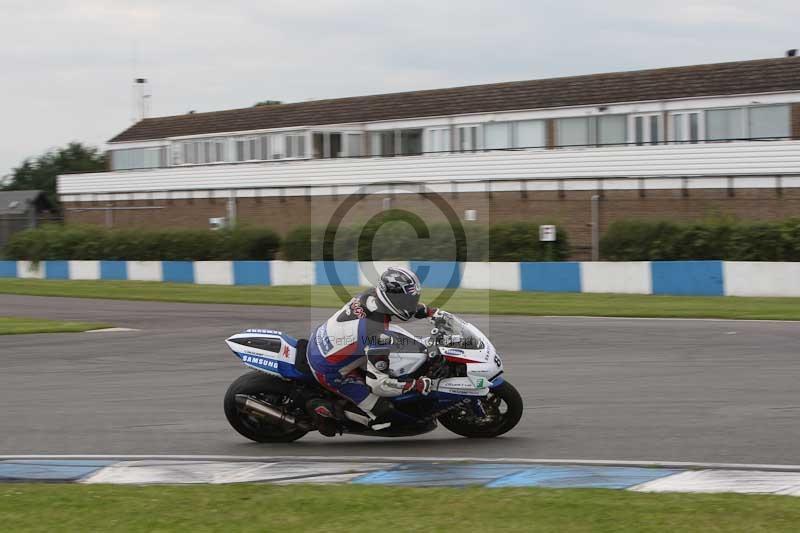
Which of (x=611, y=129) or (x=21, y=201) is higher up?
(x=611, y=129)

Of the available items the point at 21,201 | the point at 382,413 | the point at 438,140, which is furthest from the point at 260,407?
the point at 21,201

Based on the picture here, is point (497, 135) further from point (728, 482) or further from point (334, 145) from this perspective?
point (728, 482)

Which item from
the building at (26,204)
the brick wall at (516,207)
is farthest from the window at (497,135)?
the building at (26,204)

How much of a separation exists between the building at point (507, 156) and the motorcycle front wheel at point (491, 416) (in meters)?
23.2

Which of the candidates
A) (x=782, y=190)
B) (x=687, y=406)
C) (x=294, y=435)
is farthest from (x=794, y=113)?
(x=294, y=435)

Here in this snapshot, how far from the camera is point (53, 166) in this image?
3585 inches

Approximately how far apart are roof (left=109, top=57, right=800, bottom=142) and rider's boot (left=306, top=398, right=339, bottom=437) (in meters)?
32.2

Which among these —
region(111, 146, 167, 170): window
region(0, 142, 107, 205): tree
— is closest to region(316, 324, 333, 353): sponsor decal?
region(111, 146, 167, 170): window

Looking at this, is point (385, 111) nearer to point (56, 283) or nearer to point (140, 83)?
point (56, 283)

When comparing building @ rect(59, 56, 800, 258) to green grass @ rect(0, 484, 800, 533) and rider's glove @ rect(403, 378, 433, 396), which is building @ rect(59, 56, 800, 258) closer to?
rider's glove @ rect(403, 378, 433, 396)

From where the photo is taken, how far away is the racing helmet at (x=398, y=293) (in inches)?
331

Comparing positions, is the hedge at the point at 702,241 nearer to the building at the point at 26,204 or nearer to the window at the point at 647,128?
the window at the point at 647,128

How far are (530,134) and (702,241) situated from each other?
16083mm

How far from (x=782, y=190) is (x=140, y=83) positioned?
4737 centimetres
